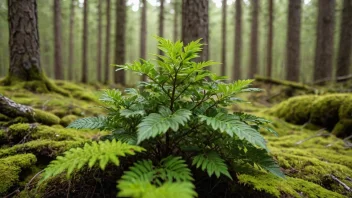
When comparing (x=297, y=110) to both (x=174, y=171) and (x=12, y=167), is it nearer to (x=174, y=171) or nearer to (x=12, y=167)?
(x=174, y=171)

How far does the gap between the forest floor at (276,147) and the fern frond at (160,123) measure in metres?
0.71

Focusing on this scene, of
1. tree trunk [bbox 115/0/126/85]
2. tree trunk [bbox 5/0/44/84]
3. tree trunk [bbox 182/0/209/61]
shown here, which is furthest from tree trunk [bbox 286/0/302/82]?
tree trunk [bbox 5/0/44/84]

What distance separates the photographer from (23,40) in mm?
5055

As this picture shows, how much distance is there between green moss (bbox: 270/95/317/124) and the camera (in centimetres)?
516

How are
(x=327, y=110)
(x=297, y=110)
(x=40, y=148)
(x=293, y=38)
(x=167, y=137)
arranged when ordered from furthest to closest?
(x=293, y=38)
(x=297, y=110)
(x=327, y=110)
(x=40, y=148)
(x=167, y=137)

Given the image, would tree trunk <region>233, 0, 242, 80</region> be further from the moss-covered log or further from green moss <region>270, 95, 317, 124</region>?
the moss-covered log

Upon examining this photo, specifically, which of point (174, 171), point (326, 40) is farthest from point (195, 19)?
point (326, 40)

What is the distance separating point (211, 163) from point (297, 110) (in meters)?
4.41

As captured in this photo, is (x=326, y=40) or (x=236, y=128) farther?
(x=326, y=40)

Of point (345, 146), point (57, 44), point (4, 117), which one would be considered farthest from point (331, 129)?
point (57, 44)

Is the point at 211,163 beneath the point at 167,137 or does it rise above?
beneath

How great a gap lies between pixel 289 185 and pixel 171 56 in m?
1.59

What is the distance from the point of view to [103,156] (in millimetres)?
1439

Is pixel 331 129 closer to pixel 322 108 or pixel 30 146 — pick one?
pixel 322 108
